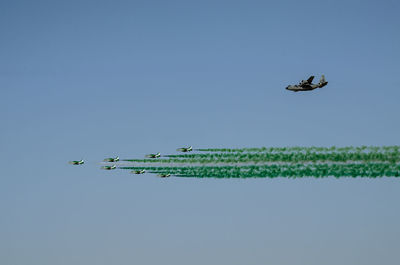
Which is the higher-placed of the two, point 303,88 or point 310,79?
point 310,79

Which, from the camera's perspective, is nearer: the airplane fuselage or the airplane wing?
the airplane wing

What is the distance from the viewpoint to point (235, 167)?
284ft

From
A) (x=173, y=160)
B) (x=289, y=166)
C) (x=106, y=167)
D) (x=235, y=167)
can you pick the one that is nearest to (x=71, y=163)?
(x=106, y=167)

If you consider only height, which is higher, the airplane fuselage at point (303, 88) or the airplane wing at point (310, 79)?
the airplane wing at point (310, 79)

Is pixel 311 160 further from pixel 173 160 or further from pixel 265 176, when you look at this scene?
pixel 173 160

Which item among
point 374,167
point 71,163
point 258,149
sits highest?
point 71,163

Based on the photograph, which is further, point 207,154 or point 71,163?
point 71,163

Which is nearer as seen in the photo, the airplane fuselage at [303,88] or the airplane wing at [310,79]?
the airplane wing at [310,79]

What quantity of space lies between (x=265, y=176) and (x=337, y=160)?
9.70 m

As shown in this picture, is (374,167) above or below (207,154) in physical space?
below

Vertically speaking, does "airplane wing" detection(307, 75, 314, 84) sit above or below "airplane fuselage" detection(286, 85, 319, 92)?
above

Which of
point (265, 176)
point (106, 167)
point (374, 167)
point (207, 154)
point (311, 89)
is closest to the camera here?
point (374, 167)

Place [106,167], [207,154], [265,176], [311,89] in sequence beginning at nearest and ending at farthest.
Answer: [265,176]
[207,154]
[311,89]
[106,167]

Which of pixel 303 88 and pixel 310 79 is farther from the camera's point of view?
pixel 303 88
